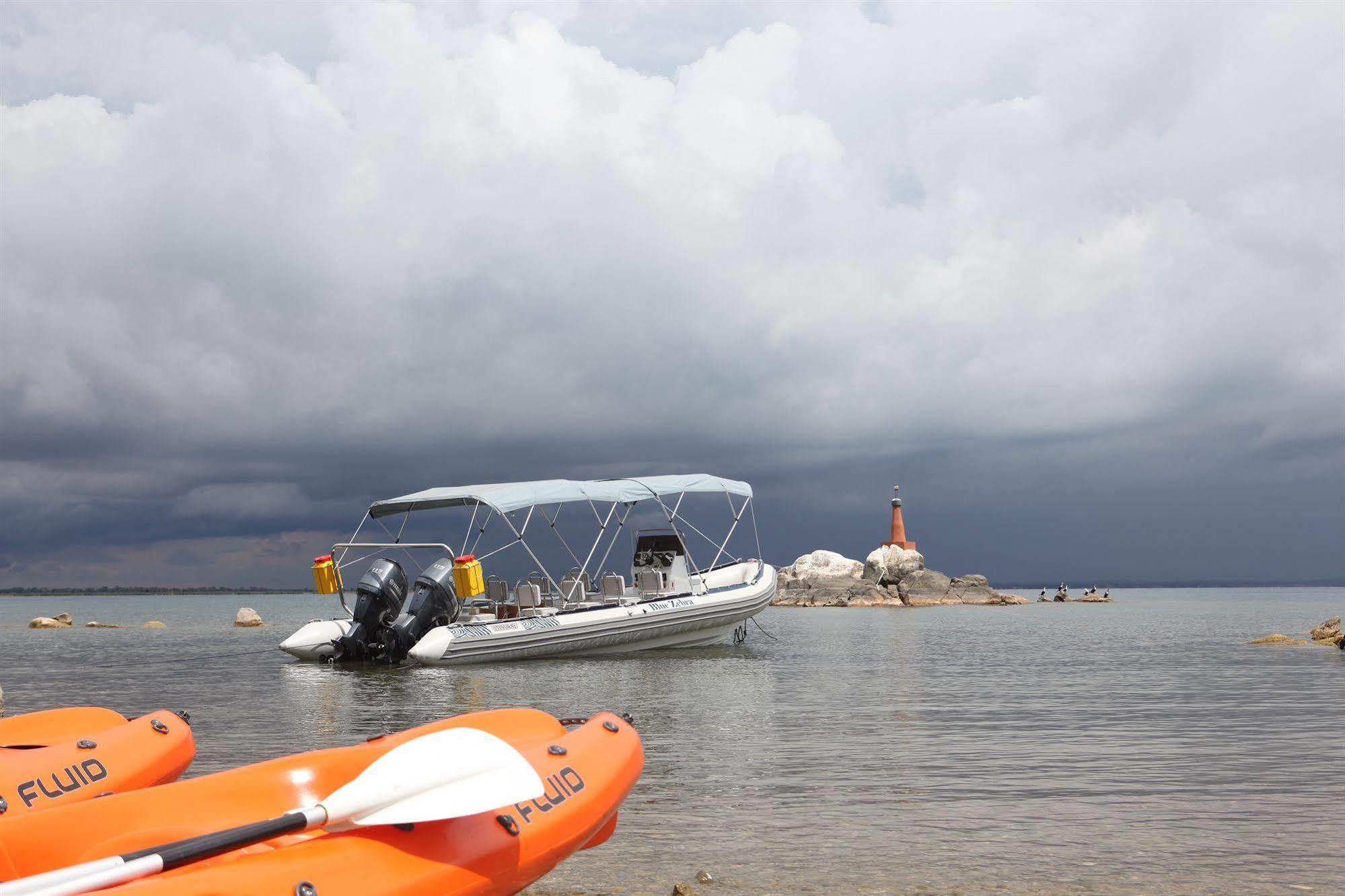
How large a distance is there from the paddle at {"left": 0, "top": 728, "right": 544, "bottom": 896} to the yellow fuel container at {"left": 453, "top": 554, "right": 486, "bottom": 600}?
14.8 meters

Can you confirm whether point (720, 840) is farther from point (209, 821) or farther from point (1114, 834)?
point (209, 821)

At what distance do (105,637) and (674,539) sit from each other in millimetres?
25976

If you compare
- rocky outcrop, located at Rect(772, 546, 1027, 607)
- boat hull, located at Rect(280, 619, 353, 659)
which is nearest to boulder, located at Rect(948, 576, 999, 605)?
rocky outcrop, located at Rect(772, 546, 1027, 607)

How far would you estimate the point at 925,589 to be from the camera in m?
77.4

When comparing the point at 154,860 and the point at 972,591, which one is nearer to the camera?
the point at 154,860

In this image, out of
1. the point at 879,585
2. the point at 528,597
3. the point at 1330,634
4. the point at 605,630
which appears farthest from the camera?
the point at 879,585

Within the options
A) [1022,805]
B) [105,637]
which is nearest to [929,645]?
[1022,805]

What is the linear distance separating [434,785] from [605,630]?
56.4 feet

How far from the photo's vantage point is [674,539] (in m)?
24.3

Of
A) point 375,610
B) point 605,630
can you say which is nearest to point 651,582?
point 605,630

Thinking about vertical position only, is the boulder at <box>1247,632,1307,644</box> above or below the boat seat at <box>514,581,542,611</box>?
below

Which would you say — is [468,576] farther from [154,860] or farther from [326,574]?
[154,860]

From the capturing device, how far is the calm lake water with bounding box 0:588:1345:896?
5.96m

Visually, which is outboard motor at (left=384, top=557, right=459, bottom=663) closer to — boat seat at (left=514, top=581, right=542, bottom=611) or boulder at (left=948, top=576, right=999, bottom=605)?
boat seat at (left=514, top=581, right=542, bottom=611)
